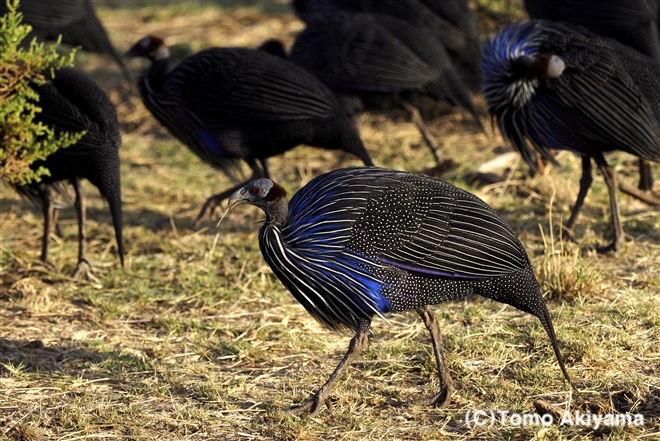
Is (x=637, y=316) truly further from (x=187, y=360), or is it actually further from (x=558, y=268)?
(x=187, y=360)

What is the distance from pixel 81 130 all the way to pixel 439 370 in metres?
2.10

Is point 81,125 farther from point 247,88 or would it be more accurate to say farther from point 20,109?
point 247,88

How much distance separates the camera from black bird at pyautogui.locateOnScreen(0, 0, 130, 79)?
6.38 meters

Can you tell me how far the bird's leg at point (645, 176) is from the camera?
554cm

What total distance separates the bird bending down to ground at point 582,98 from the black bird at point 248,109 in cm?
89

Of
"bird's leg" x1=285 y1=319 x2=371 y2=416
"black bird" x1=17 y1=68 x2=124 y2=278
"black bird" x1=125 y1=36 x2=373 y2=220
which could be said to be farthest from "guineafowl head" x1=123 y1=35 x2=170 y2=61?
"bird's leg" x1=285 y1=319 x2=371 y2=416

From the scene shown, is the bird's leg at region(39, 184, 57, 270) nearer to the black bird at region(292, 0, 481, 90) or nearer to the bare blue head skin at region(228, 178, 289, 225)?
the bare blue head skin at region(228, 178, 289, 225)

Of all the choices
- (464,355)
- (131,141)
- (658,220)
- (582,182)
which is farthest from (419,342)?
(131,141)

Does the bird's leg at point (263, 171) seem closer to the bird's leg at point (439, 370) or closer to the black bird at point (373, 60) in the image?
the black bird at point (373, 60)

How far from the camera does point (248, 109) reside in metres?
5.18

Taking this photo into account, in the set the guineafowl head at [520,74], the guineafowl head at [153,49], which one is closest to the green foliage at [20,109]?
the guineafowl head at [153,49]

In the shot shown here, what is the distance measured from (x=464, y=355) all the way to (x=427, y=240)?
696mm

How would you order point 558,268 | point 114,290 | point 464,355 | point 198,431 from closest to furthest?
point 198,431, point 464,355, point 558,268, point 114,290

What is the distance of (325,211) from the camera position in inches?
137
